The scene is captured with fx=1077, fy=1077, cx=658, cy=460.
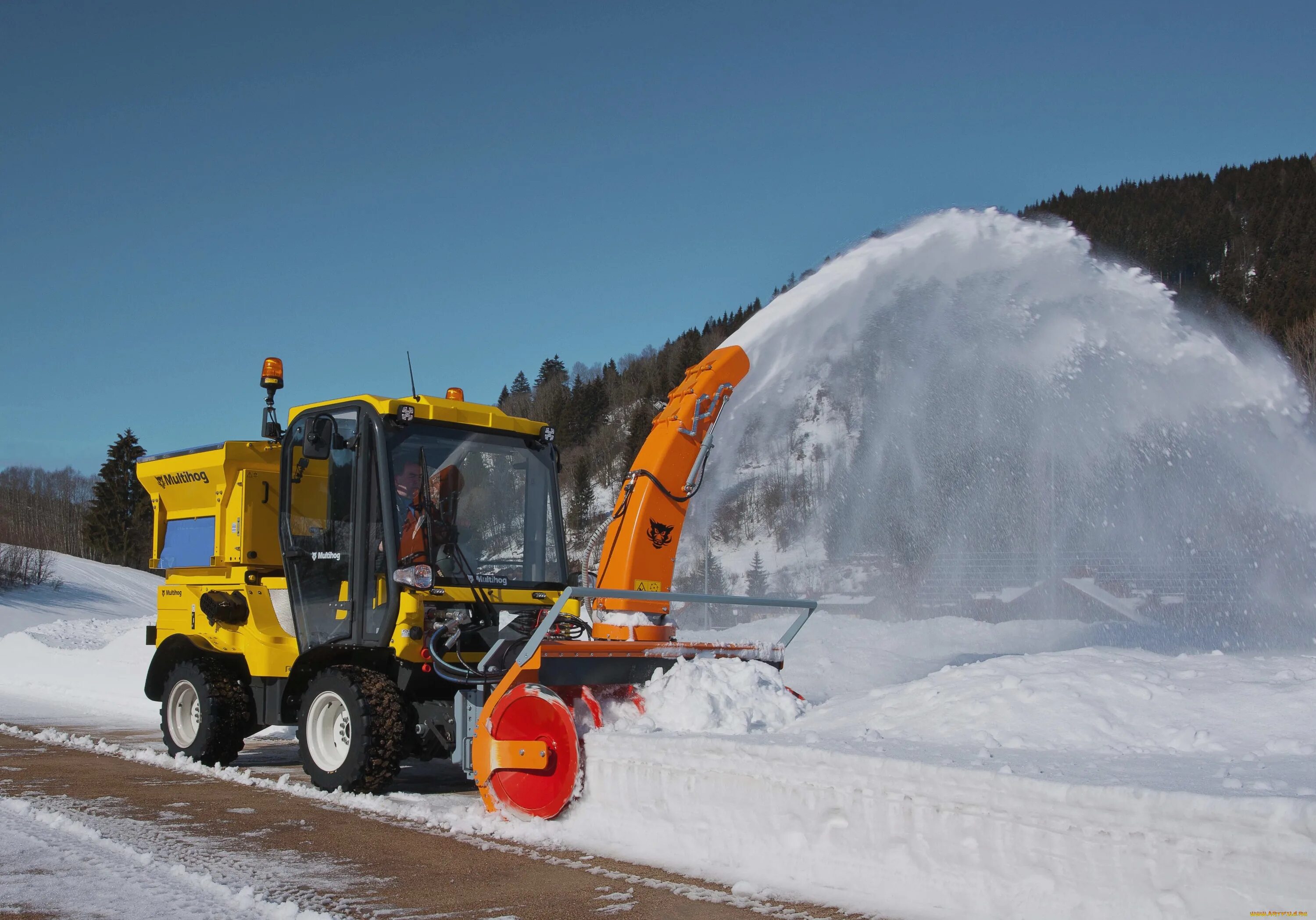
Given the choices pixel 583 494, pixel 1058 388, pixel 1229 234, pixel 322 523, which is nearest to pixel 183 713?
pixel 322 523

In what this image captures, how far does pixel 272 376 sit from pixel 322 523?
1.60 metres

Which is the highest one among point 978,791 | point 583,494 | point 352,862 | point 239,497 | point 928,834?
point 583,494

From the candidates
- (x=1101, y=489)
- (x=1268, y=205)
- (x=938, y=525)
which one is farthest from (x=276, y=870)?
(x=1268, y=205)

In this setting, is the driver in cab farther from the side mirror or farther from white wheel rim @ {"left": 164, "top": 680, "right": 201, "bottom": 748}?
white wheel rim @ {"left": 164, "top": 680, "right": 201, "bottom": 748}

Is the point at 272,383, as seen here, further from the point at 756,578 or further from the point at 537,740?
the point at 756,578

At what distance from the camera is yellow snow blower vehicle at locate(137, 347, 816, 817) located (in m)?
6.11

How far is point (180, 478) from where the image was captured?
29.2ft

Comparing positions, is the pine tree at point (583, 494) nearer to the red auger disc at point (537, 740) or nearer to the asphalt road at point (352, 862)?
the asphalt road at point (352, 862)

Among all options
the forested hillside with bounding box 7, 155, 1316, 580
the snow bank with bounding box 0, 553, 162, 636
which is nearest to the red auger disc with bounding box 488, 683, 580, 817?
the forested hillside with bounding box 7, 155, 1316, 580

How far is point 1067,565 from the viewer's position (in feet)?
78.3

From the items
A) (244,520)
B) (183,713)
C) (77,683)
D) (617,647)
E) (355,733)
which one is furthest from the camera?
(77,683)

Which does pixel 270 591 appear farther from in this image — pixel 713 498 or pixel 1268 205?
pixel 1268 205

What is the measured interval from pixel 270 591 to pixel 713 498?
8.49 meters

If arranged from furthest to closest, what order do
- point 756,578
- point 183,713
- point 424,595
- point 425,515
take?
point 756,578 → point 183,713 → point 425,515 → point 424,595
